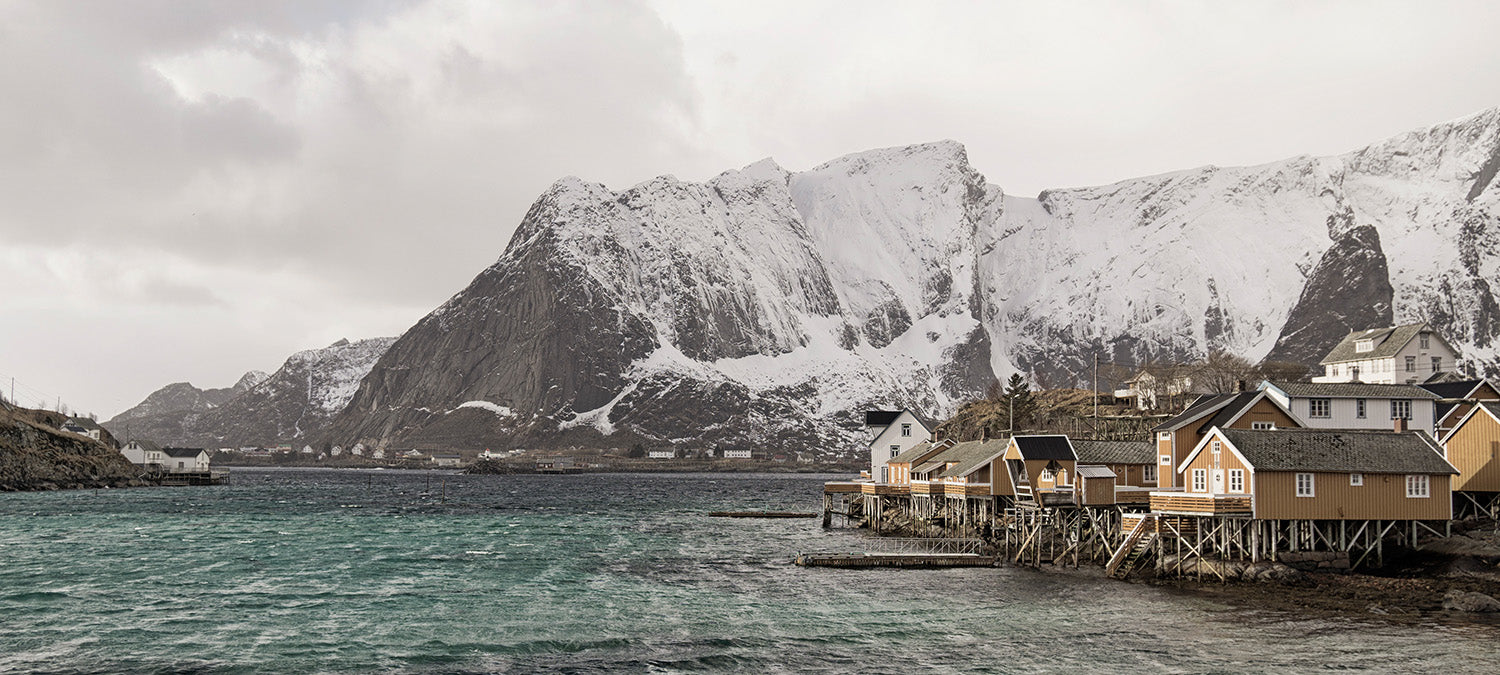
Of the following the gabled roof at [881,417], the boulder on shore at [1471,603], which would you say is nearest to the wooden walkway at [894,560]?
the boulder on shore at [1471,603]

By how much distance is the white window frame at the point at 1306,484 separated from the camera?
56.1 m

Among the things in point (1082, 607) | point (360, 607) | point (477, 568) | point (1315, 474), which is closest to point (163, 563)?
point (477, 568)

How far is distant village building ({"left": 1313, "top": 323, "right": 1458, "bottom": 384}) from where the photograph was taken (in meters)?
108

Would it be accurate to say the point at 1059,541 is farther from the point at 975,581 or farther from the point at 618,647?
the point at 618,647

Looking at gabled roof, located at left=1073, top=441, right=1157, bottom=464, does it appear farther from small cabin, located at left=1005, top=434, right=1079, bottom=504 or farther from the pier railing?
the pier railing

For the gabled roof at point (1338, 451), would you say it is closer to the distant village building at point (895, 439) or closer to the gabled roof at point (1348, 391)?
the gabled roof at point (1348, 391)

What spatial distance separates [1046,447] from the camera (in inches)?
3002

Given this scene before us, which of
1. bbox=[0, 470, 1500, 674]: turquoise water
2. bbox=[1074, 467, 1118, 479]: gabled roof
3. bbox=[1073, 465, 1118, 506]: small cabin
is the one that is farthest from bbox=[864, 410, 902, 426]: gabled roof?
bbox=[1073, 465, 1118, 506]: small cabin

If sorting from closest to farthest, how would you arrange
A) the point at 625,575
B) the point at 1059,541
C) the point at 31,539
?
the point at 625,575, the point at 1059,541, the point at 31,539

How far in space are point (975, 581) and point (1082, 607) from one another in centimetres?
1058

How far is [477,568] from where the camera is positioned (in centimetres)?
6769

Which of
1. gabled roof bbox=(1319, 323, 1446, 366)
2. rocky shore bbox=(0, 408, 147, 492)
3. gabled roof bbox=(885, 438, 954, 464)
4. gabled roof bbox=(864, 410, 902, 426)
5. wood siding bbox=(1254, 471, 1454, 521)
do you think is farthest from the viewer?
rocky shore bbox=(0, 408, 147, 492)

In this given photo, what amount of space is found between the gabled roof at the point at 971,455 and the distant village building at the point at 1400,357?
35133mm

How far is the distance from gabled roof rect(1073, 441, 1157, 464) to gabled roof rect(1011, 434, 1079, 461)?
0.57 m
